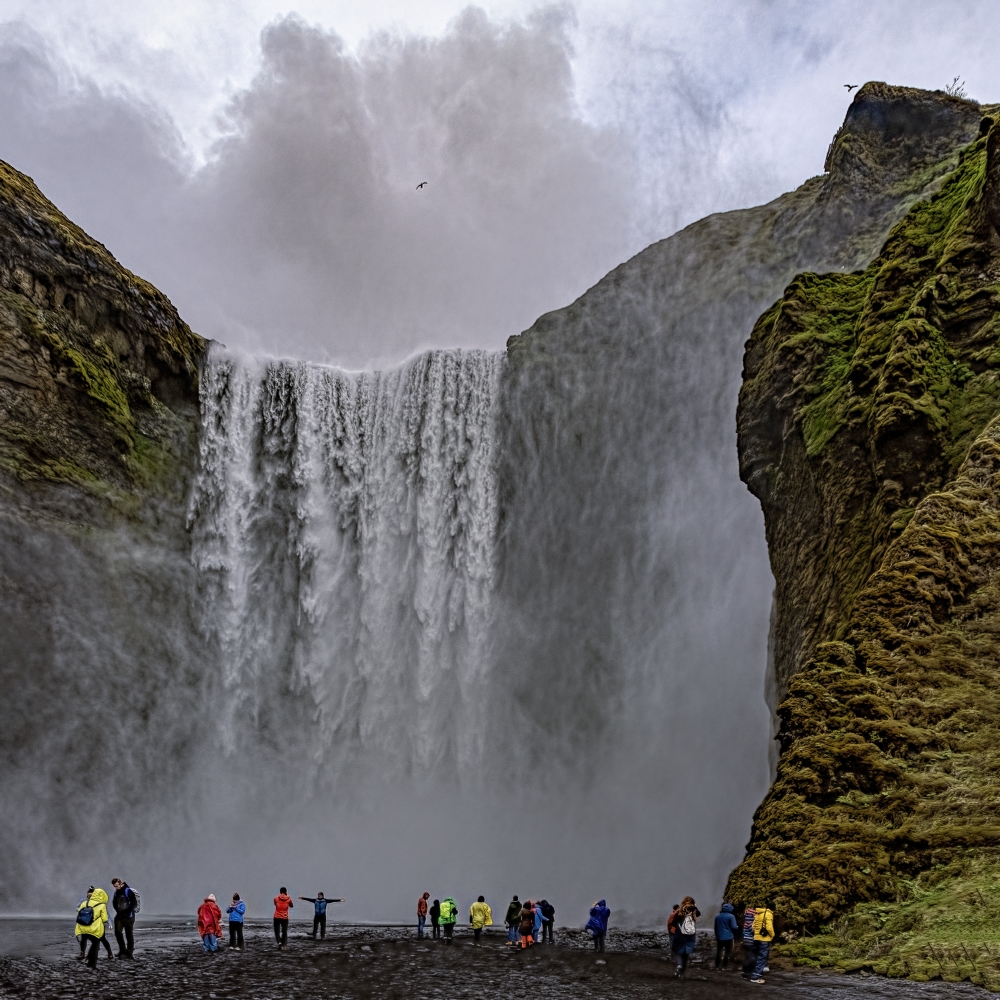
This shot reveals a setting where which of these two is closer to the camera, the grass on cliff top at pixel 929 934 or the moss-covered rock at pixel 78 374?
the grass on cliff top at pixel 929 934

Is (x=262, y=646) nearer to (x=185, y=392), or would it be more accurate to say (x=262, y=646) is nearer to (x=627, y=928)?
(x=185, y=392)

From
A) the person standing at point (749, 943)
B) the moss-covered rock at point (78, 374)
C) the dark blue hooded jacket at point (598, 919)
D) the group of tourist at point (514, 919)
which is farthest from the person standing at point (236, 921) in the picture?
the moss-covered rock at point (78, 374)

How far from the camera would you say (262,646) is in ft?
135

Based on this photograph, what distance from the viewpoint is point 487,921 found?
67.4ft

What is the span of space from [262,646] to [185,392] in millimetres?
12249

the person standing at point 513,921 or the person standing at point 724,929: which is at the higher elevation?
the person standing at point 724,929

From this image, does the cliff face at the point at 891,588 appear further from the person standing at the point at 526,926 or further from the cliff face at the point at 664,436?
the cliff face at the point at 664,436

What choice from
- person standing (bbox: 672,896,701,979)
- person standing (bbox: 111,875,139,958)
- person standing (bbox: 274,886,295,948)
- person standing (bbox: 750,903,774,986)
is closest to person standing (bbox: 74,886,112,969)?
person standing (bbox: 111,875,139,958)

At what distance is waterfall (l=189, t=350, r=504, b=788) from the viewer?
4034cm

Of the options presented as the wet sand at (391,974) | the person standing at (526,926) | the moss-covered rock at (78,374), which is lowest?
the wet sand at (391,974)

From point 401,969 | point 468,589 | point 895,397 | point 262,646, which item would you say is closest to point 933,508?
point 895,397

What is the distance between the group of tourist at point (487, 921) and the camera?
12758 mm

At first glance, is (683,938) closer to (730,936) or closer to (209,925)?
(730,936)

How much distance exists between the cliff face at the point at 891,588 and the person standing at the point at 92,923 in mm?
10480
